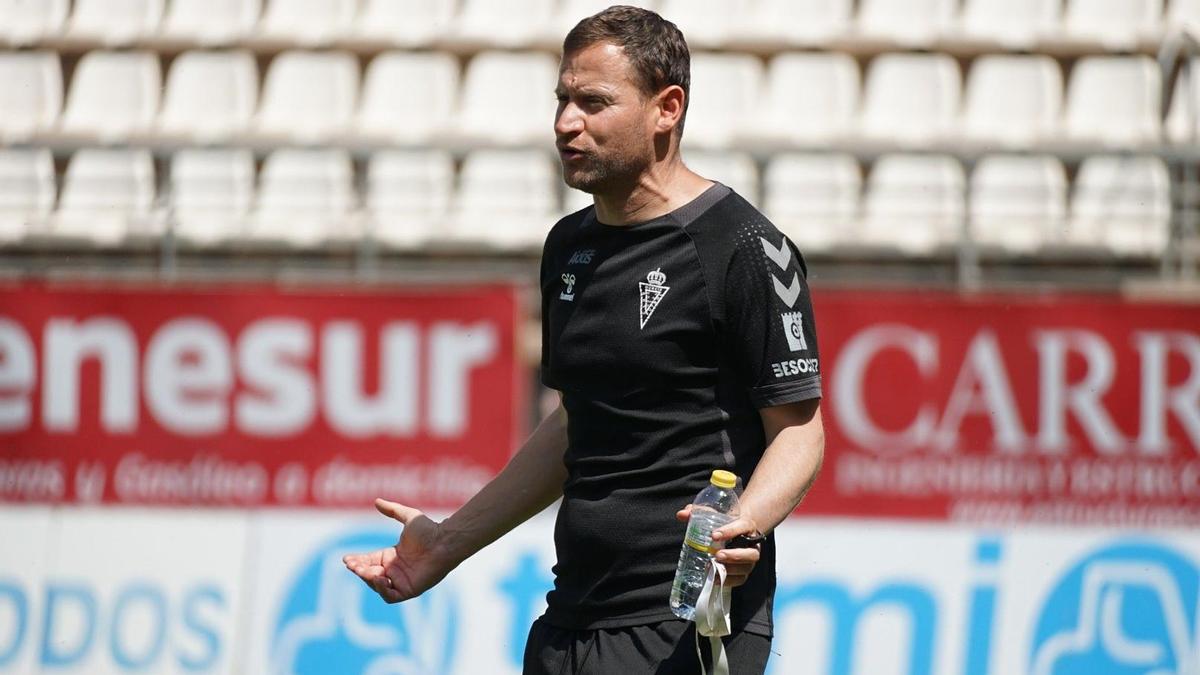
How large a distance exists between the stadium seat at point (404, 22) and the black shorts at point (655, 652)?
296 inches

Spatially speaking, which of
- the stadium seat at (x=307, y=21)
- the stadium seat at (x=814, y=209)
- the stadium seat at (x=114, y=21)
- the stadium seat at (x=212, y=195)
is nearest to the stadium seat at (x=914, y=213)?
the stadium seat at (x=814, y=209)

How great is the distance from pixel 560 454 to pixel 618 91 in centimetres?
80

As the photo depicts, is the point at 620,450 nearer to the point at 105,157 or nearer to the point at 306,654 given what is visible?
the point at 306,654

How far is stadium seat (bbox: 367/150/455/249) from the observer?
8.74 metres

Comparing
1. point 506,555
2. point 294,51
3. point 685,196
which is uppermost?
point 294,51

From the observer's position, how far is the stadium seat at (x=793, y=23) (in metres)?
9.84

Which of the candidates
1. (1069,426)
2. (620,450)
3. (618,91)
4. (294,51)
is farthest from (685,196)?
(294,51)

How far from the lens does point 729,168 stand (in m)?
8.68

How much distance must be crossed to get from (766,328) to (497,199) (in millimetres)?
6215

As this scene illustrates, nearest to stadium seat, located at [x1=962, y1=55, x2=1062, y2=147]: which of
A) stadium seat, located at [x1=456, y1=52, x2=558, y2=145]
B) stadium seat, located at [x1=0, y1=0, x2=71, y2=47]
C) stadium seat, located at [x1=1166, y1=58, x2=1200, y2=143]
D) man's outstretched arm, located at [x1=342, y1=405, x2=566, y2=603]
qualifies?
stadium seat, located at [x1=1166, y1=58, x2=1200, y2=143]

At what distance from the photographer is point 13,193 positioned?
884 centimetres

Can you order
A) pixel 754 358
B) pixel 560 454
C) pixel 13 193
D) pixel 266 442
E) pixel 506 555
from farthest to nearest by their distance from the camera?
pixel 13 193 < pixel 266 442 < pixel 506 555 < pixel 560 454 < pixel 754 358

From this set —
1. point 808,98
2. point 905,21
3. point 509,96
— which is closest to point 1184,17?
point 905,21

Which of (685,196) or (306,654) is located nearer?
(685,196)
